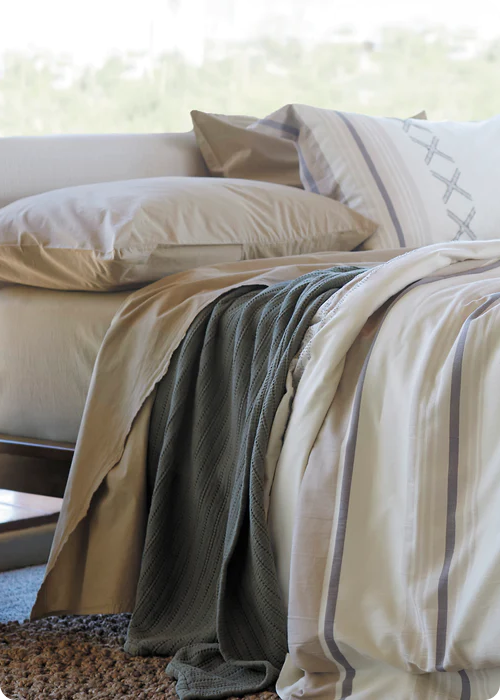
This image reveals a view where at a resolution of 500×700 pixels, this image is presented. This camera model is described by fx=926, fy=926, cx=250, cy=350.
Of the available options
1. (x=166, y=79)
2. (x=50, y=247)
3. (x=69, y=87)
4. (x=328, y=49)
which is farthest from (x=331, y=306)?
(x=328, y=49)

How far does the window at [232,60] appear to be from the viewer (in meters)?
2.91

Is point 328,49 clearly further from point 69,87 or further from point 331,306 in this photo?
point 331,306

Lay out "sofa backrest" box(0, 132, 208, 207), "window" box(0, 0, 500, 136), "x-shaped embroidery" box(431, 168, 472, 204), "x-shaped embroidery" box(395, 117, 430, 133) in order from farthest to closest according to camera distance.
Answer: "window" box(0, 0, 500, 136) < "x-shaped embroidery" box(395, 117, 430, 133) < "x-shaped embroidery" box(431, 168, 472, 204) < "sofa backrest" box(0, 132, 208, 207)

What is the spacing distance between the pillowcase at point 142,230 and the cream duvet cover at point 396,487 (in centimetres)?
50

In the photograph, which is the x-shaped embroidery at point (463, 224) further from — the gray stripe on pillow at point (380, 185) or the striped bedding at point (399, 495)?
the striped bedding at point (399, 495)

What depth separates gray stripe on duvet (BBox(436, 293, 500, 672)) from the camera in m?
1.10

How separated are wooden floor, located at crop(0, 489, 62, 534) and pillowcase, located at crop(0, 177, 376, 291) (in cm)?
46

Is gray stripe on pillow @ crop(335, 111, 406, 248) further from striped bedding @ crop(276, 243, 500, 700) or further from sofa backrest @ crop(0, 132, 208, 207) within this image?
striped bedding @ crop(276, 243, 500, 700)

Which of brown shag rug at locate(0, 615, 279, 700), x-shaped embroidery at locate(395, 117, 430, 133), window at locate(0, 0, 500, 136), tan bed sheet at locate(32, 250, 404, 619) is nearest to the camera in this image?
brown shag rug at locate(0, 615, 279, 700)

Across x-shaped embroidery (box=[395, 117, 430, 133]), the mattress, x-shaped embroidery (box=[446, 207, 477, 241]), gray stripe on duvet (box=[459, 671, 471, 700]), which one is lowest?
gray stripe on duvet (box=[459, 671, 471, 700])

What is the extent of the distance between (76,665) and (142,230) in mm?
790

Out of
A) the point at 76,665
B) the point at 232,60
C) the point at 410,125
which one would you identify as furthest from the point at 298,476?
the point at 232,60

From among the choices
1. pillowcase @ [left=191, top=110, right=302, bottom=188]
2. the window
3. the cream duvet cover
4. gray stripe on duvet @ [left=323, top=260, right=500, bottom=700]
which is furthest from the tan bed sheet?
the window

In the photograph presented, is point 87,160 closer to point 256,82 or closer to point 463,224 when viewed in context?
point 463,224
